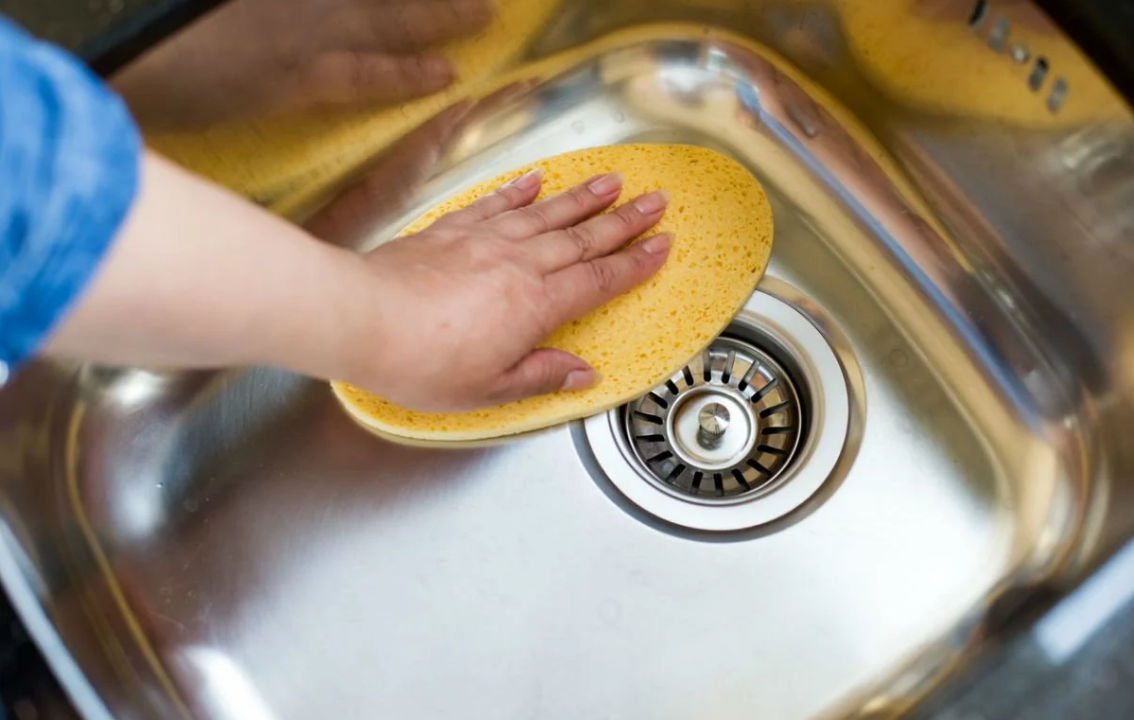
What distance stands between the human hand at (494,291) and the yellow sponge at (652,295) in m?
0.02

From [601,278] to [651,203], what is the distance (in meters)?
0.08

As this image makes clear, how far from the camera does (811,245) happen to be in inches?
26.5

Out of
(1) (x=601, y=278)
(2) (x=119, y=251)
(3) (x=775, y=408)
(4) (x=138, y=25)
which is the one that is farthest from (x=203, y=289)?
(3) (x=775, y=408)

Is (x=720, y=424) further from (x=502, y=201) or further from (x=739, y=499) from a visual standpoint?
(x=502, y=201)

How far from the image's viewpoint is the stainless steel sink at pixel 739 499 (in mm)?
565

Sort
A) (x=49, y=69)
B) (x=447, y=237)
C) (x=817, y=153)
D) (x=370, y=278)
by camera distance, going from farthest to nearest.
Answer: (x=817, y=153) → (x=447, y=237) → (x=370, y=278) → (x=49, y=69)

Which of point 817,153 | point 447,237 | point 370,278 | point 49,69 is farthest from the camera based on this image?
point 817,153

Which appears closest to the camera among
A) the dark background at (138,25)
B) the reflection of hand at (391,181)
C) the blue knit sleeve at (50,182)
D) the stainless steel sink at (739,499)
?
the blue knit sleeve at (50,182)

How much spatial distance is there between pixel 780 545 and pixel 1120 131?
0.99 ft

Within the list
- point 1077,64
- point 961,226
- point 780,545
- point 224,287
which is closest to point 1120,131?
point 1077,64

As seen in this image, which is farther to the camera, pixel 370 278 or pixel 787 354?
pixel 787 354

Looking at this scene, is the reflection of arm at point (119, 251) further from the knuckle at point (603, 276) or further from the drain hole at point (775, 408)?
the drain hole at point (775, 408)

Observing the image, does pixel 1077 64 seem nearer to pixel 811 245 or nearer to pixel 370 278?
pixel 811 245

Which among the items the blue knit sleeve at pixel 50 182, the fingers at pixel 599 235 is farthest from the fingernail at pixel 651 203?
the blue knit sleeve at pixel 50 182
